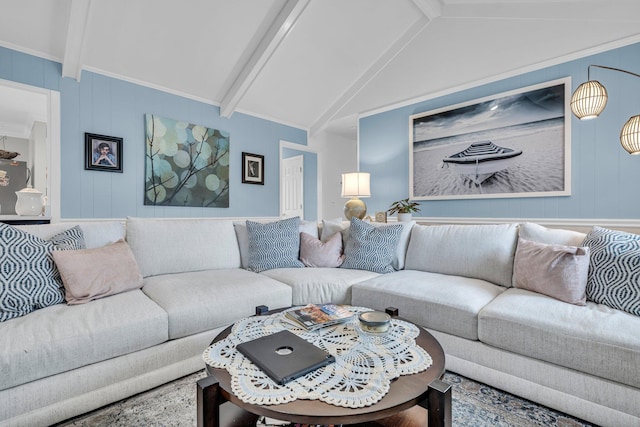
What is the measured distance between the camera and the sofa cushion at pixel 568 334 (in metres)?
1.20

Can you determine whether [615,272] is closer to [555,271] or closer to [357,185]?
[555,271]

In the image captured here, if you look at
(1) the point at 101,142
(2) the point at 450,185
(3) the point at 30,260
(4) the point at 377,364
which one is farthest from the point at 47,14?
(2) the point at 450,185

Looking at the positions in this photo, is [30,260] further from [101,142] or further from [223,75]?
[223,75]

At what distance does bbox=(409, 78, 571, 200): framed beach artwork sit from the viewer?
118 inches

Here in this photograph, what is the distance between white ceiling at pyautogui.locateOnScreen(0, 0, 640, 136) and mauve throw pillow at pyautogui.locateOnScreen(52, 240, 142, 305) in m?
2.04

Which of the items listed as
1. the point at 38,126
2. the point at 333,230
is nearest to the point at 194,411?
the point at 333,230

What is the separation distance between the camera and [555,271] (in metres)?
1.66

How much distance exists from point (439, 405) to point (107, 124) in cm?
385

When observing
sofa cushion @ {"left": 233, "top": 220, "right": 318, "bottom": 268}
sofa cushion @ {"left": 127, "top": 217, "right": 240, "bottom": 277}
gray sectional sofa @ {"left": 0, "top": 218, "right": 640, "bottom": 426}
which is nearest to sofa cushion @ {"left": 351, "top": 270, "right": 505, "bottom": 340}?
gray sectional sofa @ {"left": 0, "top": 218, "right": 640, "bottom": 426}

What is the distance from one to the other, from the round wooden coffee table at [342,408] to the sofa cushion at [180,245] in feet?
4.87

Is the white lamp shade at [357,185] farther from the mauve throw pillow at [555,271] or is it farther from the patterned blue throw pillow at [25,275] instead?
the patterned blue throw pillow at [25,275]

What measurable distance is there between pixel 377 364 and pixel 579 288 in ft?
4.33

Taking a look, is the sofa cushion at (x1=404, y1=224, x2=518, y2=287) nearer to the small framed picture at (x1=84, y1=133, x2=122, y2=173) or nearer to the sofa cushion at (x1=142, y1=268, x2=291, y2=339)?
the sofa cushion at (x1=142, y1=268, x2=291, y2=339)

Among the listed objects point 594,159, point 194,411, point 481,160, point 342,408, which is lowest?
point 194,411
